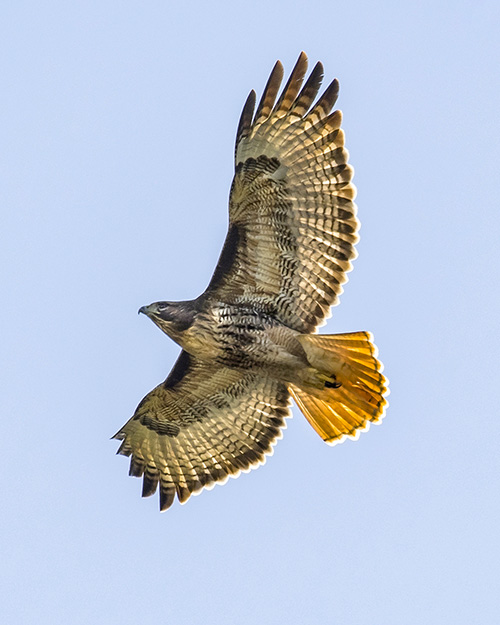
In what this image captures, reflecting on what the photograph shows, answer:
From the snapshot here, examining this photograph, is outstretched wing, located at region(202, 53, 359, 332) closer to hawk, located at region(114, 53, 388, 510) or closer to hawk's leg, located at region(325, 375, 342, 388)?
hawk, located at region(114, 53, 388, 510)

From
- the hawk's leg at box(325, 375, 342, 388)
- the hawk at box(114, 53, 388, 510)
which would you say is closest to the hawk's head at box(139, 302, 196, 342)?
the hawk at box(114, 53, 388, 510)

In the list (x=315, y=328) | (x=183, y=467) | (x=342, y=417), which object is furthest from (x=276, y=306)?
(x=183, y=467)

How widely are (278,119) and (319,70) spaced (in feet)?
2.06

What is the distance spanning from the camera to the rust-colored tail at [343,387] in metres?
11.8

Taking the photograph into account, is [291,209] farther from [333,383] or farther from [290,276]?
[333,383]

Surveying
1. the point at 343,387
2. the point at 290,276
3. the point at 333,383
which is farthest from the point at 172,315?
the point at 343,387

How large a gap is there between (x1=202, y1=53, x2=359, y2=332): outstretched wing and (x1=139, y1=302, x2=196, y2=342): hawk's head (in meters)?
0.33

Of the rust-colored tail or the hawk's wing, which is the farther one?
the hawk's wing

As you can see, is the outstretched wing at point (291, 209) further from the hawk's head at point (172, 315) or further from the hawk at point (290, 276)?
the hawk's head at point (172, 315)

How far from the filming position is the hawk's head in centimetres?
1209

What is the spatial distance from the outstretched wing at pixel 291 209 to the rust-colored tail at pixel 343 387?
443mm

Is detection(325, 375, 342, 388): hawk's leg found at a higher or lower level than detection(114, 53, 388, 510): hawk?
lower

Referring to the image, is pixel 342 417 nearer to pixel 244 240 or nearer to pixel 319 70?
pixel 244 240

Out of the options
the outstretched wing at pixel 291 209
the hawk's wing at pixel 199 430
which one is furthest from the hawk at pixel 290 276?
the hawk's wing at pixel 199 430
